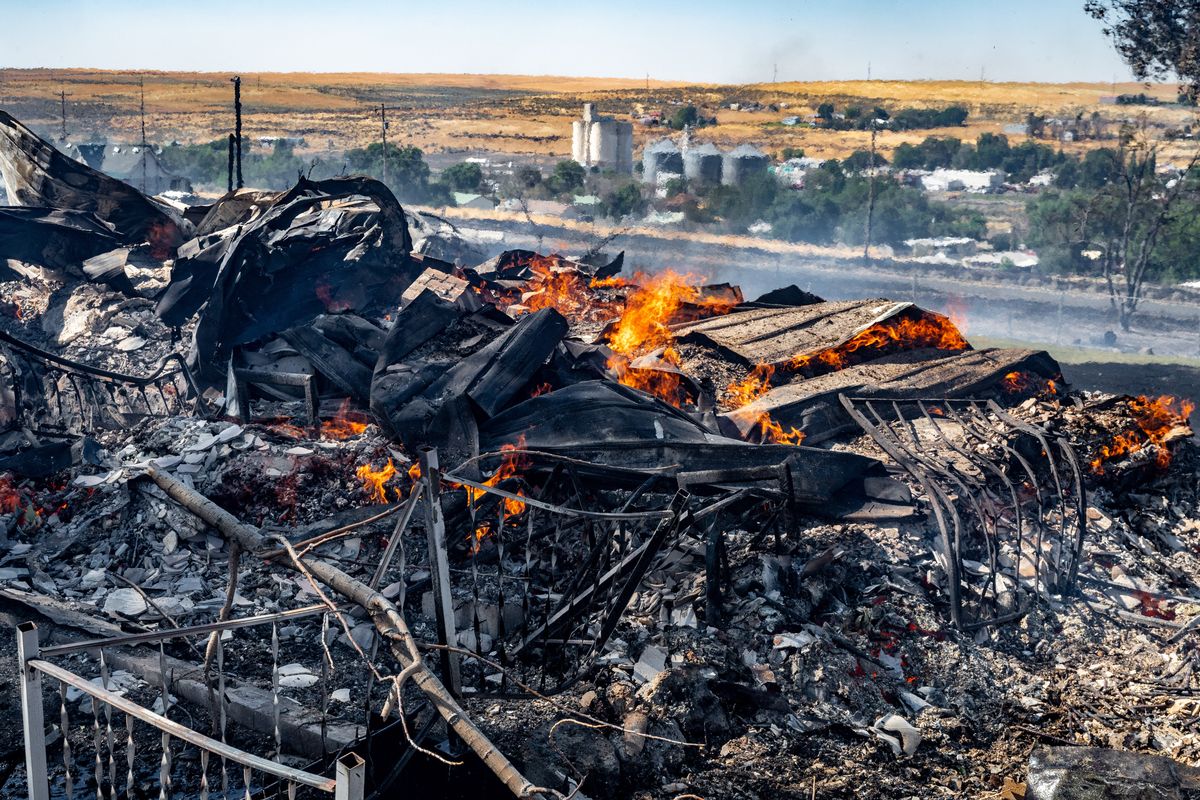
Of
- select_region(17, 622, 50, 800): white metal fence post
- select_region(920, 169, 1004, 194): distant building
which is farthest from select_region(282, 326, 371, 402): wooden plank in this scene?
select_region(920, 169, 1004, 194): distant building

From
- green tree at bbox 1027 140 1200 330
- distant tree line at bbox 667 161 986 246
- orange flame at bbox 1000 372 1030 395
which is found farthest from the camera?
distant tree line at bbox 667 161 986 246

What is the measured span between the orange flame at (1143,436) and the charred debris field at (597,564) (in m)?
0.04

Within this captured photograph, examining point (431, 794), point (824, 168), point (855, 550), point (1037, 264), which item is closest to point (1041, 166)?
point (824, 168)

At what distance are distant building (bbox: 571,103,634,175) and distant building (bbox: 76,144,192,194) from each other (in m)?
23.0

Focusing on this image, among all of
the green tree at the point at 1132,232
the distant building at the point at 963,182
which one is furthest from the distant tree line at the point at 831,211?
the green tree at the point at 1132,232

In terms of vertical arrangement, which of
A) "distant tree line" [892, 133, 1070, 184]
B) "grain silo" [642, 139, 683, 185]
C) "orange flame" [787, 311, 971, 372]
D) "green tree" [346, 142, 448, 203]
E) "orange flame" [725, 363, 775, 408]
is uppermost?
"distant tree line" [892, 133, 1070, 184]

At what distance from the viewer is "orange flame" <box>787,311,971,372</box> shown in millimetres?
11547

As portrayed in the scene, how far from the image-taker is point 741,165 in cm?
4912

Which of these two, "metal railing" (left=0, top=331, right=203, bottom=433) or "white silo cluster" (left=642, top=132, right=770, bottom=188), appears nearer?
"metal railing" (left=0, top=331, right=203, bottom=433)

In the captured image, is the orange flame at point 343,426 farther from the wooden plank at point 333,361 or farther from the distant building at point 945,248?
the distant building at point 945,248

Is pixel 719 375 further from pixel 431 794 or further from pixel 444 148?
pixel 444 148

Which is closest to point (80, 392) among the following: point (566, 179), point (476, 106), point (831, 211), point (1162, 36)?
point (1162, 36)

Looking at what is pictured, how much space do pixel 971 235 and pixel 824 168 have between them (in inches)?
349

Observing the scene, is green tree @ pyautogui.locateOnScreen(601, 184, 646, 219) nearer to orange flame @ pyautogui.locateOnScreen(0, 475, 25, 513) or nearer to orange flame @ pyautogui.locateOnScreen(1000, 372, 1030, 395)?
orange flame @ pyautogui.locateOnScreen(1000, 372, 1030, 395)
